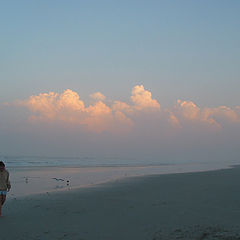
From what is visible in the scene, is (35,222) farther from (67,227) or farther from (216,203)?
(216,203)

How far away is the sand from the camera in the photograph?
6.99 metres

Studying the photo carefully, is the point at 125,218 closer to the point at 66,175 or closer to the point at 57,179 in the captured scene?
the point at 57,179

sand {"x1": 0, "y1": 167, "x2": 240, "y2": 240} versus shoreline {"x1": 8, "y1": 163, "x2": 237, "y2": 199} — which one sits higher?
sand {"x1": 0, "y1": 167, "x2": 240, "y2": 240}

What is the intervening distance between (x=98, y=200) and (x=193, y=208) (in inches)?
166

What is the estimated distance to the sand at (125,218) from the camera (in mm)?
6988

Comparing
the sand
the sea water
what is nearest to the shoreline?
the sea water

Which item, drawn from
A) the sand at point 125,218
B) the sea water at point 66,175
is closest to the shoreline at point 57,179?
the sea water at point 66,175

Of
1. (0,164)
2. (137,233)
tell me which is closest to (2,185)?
(0,164)

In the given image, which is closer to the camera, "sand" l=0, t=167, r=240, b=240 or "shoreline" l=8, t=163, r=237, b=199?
"sand" l=0, t=167, r=240, b=240

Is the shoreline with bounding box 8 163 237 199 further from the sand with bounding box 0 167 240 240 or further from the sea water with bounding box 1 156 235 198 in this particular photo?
the sand with bounding box 0 167 240 240

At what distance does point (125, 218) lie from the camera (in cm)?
869

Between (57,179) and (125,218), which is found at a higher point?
(125,218)

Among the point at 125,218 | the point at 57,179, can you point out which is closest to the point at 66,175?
the point at 57,179

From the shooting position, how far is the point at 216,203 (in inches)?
416
